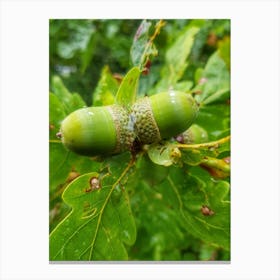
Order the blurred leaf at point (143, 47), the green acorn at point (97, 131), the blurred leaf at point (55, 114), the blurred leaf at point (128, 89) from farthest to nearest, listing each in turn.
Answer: the blurred leaf at point (55, 114)
the blurred leaf at point (143, 47)
the blurred leaf at point (128, 89)
the green acorn at point (97, 131)

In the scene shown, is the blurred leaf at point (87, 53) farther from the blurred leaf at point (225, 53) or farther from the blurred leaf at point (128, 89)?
the blurred leaf at point (128, 89)

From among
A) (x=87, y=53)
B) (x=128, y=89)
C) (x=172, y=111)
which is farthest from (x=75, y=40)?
(x=172, y=111)

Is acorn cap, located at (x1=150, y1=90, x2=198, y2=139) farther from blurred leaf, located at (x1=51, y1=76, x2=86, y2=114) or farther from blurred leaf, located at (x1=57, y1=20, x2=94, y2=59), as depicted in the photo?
blurred leaf, located at (x1=57, y1=20, x2=94, y2=59)

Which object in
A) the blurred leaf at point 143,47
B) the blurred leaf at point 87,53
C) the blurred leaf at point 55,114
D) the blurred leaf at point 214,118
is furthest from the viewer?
the blurred leaf at point 87,53

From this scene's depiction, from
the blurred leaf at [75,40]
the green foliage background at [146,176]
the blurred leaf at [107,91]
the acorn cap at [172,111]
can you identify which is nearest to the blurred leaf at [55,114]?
the green foliage background at [146,176]
